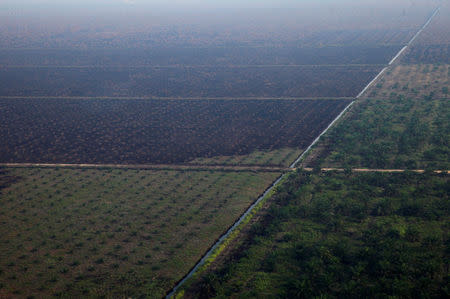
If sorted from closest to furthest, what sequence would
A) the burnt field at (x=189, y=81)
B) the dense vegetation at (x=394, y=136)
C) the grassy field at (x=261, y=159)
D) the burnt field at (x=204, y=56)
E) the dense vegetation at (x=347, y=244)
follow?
the dense vegetation at (x=347, y=244) < the dense vegetation at (x=394, y=136) < the grassy field at (x=261, y=159) < the burnt field at (x=189, y=81) < the burnt field at (x=204, y=56)

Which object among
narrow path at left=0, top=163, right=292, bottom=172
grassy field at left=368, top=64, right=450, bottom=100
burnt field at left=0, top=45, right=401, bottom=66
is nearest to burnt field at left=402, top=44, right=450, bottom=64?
burnt field at left=0, top=45, right=401, bottom=66

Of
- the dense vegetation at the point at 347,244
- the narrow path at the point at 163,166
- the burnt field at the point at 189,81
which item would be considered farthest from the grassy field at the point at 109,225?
the burnt field at the point at 189,81

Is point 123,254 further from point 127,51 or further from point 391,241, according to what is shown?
point 127,51

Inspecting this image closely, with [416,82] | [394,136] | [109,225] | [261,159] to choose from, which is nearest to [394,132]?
[394,136]

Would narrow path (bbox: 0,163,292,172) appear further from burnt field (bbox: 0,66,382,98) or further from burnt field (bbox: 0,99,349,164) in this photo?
burnt field (bbox: 0,66,382,98)

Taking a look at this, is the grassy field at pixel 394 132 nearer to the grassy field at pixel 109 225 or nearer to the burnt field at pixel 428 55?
the grassy field at pixel 109 225
